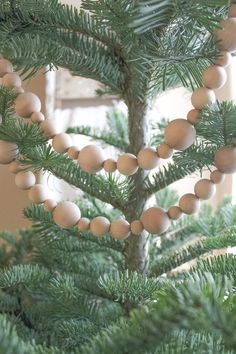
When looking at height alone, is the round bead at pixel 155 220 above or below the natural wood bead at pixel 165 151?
below

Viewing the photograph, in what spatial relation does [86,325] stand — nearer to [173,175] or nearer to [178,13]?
[173,175]

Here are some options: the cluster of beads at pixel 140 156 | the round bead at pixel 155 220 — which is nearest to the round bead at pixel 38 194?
the cluster of beads at pixel 140 156

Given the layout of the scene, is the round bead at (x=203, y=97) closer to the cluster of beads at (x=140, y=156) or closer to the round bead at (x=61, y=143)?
the cluster of beads at (x=140, y=156)

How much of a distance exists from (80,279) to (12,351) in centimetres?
26

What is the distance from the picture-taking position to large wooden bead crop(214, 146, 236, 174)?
405 millimetres

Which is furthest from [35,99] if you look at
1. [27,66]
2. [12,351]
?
[12,351]

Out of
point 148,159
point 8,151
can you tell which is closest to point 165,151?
point 148,159

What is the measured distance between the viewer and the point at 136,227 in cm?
46

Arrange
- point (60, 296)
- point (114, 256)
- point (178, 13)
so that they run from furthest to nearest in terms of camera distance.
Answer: point (114, 256), point (60, 296), point (178, 13)

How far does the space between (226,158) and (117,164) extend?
0.30 ft

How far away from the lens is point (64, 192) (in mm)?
894

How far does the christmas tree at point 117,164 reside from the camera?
339mm

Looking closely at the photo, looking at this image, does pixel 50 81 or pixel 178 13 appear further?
pixel 50 81

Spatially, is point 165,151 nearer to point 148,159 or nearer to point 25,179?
point 148,159
